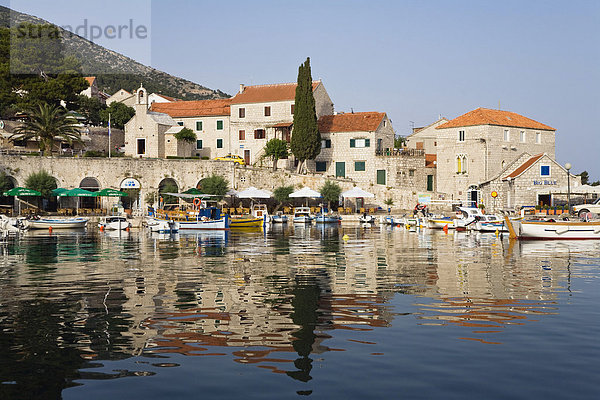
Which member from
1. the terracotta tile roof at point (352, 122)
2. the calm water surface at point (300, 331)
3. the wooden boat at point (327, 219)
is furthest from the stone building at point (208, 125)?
the calm water surface at point (300, 331)

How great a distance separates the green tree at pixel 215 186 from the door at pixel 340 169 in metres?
12.3

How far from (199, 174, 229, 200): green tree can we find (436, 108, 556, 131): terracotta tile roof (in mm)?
22014

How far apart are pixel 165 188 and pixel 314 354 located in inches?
2073

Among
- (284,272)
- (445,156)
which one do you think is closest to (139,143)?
(445,156)

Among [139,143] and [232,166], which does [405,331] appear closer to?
[232,166]

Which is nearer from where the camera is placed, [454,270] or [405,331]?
[405,331]

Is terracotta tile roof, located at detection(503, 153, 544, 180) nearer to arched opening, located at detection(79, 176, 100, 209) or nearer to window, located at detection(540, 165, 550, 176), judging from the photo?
window, located at detection(540, 165, 550, 176)

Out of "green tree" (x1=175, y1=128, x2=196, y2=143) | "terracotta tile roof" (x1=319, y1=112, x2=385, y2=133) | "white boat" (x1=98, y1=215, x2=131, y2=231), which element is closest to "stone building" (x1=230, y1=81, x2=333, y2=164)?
"terracotta tile roof" (x1=319, y1=112, x2=385, y2=133)

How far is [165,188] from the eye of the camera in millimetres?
59531

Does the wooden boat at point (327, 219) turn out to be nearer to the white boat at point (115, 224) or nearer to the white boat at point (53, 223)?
the white boat at point (115, 224)

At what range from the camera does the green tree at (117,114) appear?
240 ft

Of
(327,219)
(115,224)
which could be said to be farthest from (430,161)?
(115,224)

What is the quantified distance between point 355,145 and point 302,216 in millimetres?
13858

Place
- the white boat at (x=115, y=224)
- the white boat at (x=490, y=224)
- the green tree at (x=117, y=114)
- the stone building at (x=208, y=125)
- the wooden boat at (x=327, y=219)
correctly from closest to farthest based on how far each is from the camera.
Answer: the white boat at (x=490, y=224)
the white boat at (x=115, y=224)
the wooden boat at (x=327, y=219)
the stone building at (x=208, y=125)
the green tree at (x=117, y=114)
